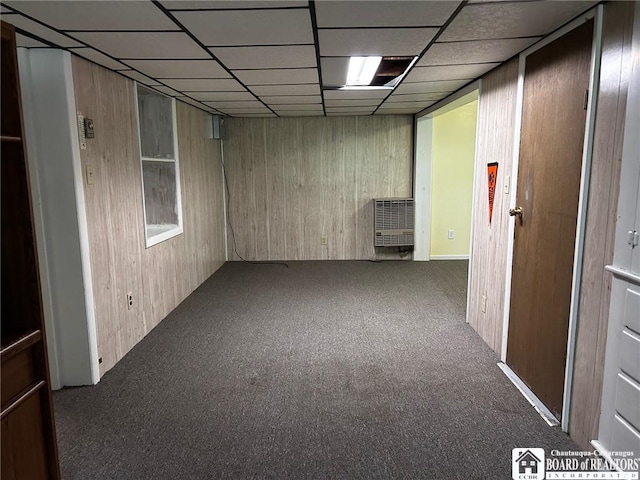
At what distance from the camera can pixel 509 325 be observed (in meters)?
2.84

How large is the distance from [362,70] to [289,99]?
1.32m

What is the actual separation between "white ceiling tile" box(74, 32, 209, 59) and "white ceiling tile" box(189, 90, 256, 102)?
4.40 feet

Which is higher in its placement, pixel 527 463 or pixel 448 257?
pixel 448 257

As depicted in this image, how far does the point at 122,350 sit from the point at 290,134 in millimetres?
3797

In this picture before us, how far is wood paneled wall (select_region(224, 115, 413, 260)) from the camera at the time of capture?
5.89m

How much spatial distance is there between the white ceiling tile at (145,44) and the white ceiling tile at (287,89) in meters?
1.11

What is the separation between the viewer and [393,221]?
233 inches

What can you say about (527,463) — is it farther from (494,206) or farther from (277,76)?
(277,76)

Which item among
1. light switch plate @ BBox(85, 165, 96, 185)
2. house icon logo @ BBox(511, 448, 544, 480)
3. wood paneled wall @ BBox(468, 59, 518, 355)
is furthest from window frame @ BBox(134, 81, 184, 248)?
house icon logo @ BBox(511, 448, 544, 480)

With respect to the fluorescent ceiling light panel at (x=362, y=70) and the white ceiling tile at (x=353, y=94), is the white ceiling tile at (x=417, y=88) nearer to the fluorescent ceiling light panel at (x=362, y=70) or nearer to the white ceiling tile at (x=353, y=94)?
the white ceiling tile at (x=353, y=94)

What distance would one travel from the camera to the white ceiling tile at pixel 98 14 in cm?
173

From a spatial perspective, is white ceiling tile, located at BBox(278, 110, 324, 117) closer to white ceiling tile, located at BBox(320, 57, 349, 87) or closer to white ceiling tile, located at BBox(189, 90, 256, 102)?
white ceiling tile, located at BBox(189, 90, 256, 102)

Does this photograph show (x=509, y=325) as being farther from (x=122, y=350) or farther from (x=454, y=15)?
(x=122, y=350)

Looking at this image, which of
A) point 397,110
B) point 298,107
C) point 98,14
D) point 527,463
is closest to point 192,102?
point 298,107
